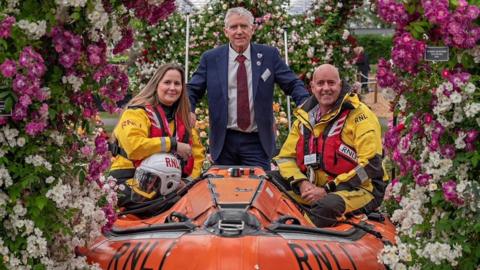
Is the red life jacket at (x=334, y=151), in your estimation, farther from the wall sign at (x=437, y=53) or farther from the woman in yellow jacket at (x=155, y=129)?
the wall sign at (x=437, y=53)

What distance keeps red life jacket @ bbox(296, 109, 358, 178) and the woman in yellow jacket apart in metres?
0.91

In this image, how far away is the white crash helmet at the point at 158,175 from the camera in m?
6.07

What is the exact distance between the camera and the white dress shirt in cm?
721

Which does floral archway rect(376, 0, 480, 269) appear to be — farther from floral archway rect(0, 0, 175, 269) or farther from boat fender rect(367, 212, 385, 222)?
boat fender rect(367, 212, 385, 222)

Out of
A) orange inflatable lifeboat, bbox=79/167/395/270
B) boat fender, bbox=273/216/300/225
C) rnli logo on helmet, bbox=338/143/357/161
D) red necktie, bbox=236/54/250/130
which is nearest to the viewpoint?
orange inflatable lifeboat, bbox=79/167/395/270

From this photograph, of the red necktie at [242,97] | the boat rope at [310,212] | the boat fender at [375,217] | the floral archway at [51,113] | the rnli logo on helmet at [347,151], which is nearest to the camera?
the floral archway at [51,113]

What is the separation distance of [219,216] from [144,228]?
55cm

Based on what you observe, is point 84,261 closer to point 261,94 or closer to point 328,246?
point 328,246

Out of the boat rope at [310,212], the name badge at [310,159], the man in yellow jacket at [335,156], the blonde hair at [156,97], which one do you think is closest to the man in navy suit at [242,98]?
the blonde hair at [156,97]

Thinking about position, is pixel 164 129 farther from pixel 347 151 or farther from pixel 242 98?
pixel 347 151

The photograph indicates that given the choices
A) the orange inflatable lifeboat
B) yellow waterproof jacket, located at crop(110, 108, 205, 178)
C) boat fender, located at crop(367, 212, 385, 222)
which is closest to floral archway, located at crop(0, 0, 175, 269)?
the orange inflatable lifeboat

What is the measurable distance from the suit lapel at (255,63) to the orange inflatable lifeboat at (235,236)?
1434mm

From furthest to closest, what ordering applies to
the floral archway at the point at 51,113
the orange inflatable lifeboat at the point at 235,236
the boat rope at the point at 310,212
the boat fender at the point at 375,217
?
1. the boat fender at the point at 375,217
2. the boat rope at the point at 310,212
3. the orange inflatable lifeboat at the point at 235,236
4. the floral archway at the point at 51,113

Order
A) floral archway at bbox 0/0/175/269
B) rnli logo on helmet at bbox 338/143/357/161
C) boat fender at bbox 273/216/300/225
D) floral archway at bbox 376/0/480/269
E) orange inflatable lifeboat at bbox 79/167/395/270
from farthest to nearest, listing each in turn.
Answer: rnli logo on helmet at bbox 338/143/357/161
boat fender at bbox 273/216/300/225
orange inflatable lifeboat at bbox 79/167/395/270
floral archway at bbox 0/0/175/269
floral archway at bbox 376/0/480/269
